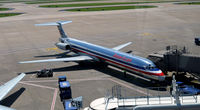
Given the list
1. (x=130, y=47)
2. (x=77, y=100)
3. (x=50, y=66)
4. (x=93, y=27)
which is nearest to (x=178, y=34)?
(x=130, y=47)

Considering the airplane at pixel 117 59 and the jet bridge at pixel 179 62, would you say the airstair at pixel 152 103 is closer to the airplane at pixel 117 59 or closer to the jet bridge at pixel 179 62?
the airplane at pixel 117 59

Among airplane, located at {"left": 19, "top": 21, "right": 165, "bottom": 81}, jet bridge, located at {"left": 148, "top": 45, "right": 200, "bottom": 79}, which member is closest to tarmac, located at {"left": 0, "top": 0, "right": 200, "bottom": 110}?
airplane, located at {"left": 19, "top": 21, "right": 165, "bottom": 81}

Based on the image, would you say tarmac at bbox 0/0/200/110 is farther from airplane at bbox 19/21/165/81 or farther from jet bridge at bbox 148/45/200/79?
jet bridge at bbox 148/45/200/79

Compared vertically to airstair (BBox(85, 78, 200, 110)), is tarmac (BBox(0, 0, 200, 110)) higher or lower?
lower

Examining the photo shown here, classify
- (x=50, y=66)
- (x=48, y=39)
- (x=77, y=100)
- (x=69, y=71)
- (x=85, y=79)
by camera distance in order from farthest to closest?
(x=48, y=39)
(x=50, y=66)
(x=69, y=71)
(x=85, y=79)
(x=77, y=100)

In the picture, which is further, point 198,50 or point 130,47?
point 130,47

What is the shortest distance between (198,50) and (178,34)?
1440 centimetres

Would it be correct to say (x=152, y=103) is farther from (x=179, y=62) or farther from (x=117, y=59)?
(x=117, y=59)

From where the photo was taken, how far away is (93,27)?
6850 centimetres

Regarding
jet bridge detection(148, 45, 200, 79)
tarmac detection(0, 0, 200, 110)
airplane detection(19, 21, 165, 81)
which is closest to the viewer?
tarmac detection(0, 0, 200, 110)

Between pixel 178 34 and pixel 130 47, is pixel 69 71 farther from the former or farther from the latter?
pixel 178 34

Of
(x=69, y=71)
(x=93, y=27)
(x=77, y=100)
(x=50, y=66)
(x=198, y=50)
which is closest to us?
(x=77, y=100)

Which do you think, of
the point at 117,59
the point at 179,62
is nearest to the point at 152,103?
the point at 179,62

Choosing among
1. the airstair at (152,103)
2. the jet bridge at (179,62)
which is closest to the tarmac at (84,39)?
the jet bridge at (179,62)
